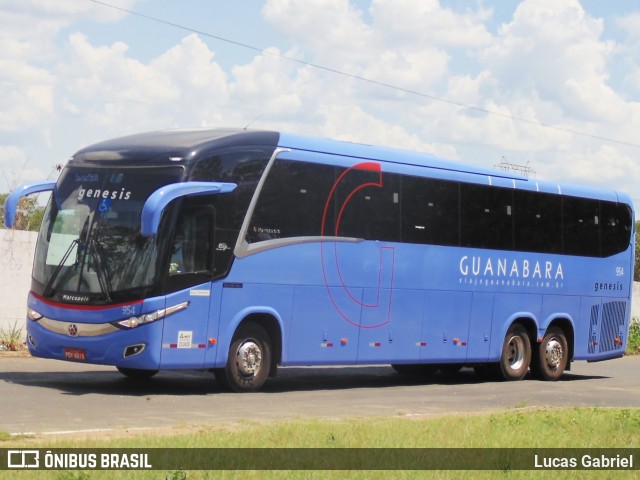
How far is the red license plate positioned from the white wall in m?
6.81

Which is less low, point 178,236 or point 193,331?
point 178,236

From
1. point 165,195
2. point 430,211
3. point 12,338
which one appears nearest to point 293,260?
point 165,195

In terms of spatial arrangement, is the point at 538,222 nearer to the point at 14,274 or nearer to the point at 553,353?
the point at 553,353

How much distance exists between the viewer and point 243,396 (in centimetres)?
1706

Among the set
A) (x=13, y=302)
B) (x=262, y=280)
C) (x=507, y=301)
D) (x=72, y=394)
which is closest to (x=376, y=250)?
(x=262, y=280)

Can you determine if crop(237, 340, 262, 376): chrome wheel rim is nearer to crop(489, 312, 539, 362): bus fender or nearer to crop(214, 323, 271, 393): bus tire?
crop(214, 323, 271, 393): bus tire

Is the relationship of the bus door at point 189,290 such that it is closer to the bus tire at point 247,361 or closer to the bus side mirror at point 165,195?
the bus side mirror at point 165,195

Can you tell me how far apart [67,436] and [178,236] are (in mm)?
5677

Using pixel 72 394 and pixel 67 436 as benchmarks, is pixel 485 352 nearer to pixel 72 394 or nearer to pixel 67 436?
pixel 72 394

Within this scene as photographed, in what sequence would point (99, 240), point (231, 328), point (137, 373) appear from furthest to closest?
point (137, 373) → point (231, 328) → point (99, 240)

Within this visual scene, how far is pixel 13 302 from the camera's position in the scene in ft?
75.9

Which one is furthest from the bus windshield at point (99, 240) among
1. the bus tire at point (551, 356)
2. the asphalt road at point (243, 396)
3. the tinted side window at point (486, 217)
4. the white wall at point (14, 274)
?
the bus tire at point (551, 356)

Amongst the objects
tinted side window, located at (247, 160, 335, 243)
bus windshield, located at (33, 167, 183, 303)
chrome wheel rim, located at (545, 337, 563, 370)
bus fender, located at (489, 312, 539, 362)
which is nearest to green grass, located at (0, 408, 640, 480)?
bus windshield, located at (33, 167, 183, 303)

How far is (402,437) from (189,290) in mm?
5503
